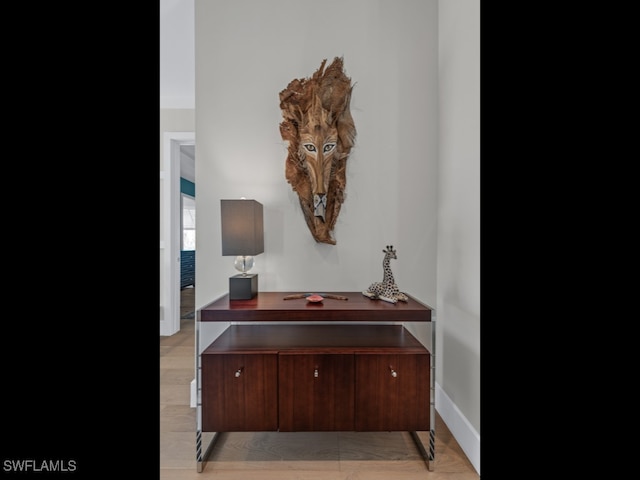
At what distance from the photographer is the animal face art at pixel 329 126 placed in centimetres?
184

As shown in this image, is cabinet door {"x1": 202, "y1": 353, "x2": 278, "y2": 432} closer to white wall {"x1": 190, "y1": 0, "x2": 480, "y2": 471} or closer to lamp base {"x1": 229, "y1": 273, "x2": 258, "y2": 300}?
lamp base {"x1": 229, "y1": 273, "x2": 258, "y2": 300}

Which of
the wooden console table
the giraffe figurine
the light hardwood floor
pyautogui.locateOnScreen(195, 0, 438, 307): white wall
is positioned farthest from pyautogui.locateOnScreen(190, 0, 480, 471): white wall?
the wooden console table

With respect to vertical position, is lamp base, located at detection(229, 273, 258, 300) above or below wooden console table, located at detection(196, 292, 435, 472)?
above

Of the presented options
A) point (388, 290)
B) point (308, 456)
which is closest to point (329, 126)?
point (388, 290)

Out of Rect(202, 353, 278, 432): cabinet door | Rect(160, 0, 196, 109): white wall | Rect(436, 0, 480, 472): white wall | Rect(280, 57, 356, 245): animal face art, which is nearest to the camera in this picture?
Rect(202, 353, 278, 432): cabinet door

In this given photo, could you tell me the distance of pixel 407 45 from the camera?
6.35 ft

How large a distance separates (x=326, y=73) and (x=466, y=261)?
4.23 feet

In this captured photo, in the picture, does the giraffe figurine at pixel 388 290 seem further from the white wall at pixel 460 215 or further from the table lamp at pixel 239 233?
the table lamp at pixel 239 233

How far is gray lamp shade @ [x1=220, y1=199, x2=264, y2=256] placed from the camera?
1553 mm

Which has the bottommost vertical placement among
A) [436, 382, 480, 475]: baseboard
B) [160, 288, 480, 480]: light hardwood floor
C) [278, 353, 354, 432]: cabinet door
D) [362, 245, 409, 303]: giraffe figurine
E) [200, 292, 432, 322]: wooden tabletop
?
[160, 288, 480, 480]: light hardwood floor

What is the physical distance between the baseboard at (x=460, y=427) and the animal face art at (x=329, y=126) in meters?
1.07

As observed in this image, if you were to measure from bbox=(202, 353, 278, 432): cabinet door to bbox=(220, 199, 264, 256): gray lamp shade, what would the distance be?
0.48 m

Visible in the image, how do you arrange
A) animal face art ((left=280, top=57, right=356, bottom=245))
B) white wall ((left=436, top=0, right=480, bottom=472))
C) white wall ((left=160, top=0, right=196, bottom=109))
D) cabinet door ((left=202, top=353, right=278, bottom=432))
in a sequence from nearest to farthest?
cabinet door ((left=202, top=353, right=278, bottom=432))
white wall ((left=436, top=0, right=480, bottom=472))
animal face art ((left=280, top=57, right=356, bottom=245))
white wall ((left=160, top=0, right=196, bottom=109))
